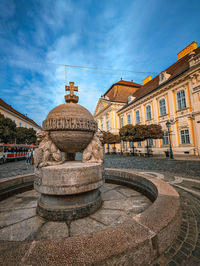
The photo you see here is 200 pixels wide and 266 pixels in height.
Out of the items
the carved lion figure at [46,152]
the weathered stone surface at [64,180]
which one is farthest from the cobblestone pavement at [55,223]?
the carved lion figure at [46,152]

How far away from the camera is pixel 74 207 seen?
2.43 metres

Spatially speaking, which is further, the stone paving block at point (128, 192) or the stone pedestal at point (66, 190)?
the stone paving block at point (128, 192)

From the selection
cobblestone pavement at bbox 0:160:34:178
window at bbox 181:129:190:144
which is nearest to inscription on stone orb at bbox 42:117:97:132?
cobblestone pavement at bbox 0:160:34:178

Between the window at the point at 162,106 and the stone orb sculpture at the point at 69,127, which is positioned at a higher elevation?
the window at the point at 162,106

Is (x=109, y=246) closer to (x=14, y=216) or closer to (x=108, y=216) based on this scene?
(x=108, y=216)

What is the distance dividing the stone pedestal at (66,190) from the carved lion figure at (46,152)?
219mm

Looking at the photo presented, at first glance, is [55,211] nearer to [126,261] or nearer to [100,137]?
[126,261]

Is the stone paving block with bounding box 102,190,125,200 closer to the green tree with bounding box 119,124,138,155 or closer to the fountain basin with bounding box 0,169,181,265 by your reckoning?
the fountain basin with bounding box 0,169,181,265

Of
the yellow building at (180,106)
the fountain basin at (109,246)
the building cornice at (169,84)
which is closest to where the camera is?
the fountain basin at (109,246)

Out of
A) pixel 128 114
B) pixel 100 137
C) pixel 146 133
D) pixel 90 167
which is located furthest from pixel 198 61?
pixel 90 167

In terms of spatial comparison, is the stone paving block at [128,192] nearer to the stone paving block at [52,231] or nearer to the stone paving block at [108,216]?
the stone paving block at [108,216]

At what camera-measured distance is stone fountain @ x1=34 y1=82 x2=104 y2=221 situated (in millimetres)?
2340

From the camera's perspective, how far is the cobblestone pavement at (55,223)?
1.98 meters

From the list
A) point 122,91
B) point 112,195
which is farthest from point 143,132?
point 122,91
